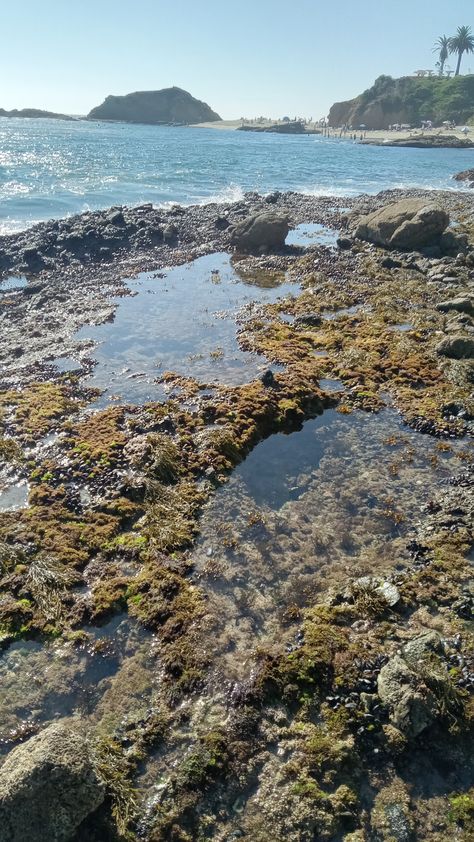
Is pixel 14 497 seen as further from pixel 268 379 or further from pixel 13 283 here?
pixel 13 283

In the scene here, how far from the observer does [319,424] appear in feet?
64.4

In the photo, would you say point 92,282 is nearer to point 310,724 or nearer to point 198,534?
point 198,534

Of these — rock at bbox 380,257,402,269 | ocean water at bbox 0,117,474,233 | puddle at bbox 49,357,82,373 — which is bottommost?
puddle at bbox 49,357,82,373

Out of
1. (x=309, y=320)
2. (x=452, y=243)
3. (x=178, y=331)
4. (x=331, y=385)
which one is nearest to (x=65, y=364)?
(x=178, y=331)

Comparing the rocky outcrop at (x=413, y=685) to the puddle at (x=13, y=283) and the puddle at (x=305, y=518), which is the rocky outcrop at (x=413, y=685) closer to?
the puddle at (x=305, y=518)

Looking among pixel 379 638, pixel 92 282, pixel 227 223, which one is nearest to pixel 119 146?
pixel 227 223

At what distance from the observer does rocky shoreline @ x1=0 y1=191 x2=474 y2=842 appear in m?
8.38

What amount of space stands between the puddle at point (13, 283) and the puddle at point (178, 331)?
821 centimetres

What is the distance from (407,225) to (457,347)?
65.7ft

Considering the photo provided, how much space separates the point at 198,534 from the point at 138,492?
273cm

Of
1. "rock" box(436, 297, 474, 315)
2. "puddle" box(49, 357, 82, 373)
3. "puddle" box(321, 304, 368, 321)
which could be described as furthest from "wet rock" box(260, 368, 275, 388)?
"rock" box(436, 297, 474, 315)

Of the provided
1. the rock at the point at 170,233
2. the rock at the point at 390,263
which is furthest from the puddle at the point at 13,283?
the rock at the point at 390,263

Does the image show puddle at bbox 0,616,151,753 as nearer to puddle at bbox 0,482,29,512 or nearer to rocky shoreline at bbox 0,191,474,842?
rocky shoreline at bbox 0,191,474,842

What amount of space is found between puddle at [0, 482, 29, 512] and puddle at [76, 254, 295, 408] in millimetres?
5615
